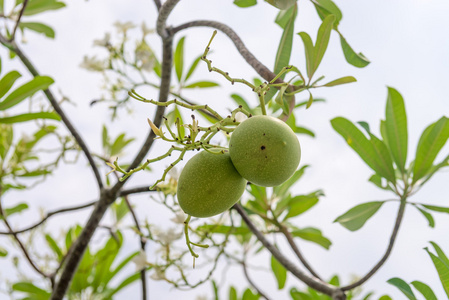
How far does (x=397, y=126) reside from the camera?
4.39 ft

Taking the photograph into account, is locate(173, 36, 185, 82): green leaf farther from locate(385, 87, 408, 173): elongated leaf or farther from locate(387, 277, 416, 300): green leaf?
locate(387, 277, 416, 300): green leaf

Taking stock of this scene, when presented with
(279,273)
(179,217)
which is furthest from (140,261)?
(279,273)

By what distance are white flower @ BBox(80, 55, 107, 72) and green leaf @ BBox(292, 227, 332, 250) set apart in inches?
39.6

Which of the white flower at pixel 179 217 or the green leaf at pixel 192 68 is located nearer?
the white flower at pixel 179 217

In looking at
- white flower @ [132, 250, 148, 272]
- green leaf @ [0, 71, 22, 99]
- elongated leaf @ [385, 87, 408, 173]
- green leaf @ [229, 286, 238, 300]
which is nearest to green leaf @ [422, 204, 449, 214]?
elongated leaf @ [385, 87, 408, 173]

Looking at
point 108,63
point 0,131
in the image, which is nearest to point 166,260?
point 108,63

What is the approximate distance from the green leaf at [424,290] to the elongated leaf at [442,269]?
4 cm

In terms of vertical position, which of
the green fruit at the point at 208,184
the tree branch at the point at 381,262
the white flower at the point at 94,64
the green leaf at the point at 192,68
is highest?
the white flower at the point at 94,64

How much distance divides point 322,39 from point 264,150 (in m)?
0.39

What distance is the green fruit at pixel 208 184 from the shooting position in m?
0.74

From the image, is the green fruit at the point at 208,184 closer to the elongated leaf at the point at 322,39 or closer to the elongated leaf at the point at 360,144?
the elongated leaf at the point at 322,39

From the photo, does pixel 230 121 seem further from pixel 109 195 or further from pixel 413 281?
pixel 109 195

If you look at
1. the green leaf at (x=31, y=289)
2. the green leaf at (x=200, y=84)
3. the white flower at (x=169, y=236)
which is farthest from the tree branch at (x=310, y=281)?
the green leaf at (x=31, y=289)

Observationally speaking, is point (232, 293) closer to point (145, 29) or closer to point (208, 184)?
point (145, 29)
